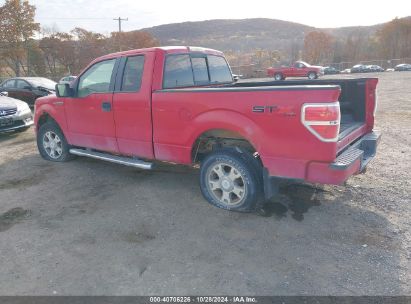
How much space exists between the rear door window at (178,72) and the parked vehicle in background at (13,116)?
19.4ft

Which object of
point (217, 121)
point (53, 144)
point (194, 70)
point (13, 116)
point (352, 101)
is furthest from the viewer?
point (13, 116)

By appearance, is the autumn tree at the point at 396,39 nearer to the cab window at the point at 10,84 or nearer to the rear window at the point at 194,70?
the cab window at the point at 10,84

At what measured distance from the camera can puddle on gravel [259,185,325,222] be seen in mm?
4059

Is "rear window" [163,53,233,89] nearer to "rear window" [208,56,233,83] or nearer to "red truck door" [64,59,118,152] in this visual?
Answer: "rear window" [208,56,233,83]

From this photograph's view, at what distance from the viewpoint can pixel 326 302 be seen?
8.42ft

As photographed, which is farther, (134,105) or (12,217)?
(134,105)

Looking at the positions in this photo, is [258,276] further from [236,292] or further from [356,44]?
[356,44]

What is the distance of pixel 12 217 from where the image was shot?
13.7 feet

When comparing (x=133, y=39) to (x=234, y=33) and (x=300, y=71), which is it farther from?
(x=234, y=33)

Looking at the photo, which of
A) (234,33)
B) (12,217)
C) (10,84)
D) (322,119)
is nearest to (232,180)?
(322,119)

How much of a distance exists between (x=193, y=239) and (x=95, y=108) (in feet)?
9.30

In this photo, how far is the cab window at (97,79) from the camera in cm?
512

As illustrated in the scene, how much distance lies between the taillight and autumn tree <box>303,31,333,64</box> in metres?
72.0

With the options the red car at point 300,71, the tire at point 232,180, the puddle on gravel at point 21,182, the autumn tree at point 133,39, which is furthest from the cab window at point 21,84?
the autumn tree at point 133,39
